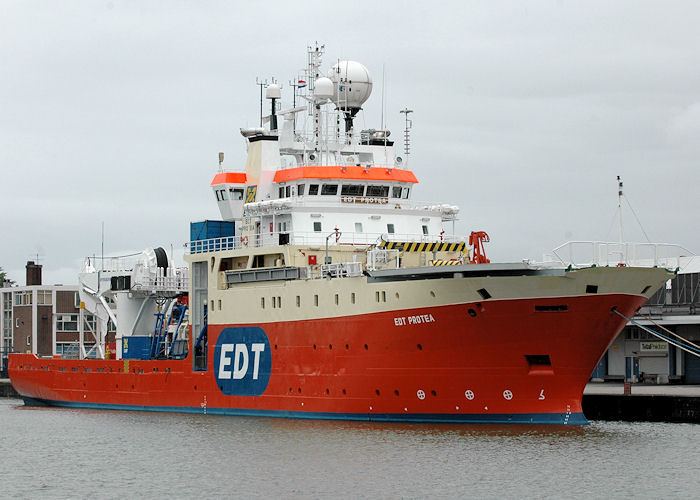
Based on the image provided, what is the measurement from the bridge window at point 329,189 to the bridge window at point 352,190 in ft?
0.71

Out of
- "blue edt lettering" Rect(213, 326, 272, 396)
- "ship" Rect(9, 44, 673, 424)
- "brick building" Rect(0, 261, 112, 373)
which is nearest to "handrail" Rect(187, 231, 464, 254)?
"ship" Rect(9, 44, 673, 424)

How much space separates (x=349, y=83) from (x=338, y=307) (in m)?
9.88

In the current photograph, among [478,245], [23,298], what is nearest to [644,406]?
[478,245]

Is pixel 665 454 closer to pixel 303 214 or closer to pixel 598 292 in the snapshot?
pixel 598 292

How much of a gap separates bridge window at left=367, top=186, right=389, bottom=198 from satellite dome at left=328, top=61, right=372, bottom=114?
3353 millimetres

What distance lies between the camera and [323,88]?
133 feet

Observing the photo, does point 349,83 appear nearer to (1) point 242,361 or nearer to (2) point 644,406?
(1) point 242,361

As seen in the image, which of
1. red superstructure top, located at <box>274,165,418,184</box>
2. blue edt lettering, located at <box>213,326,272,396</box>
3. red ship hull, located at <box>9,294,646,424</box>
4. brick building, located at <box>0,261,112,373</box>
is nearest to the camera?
red ship hull, located at <box>9,294,646,424</box>

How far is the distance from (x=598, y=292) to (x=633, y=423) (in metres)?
6.50

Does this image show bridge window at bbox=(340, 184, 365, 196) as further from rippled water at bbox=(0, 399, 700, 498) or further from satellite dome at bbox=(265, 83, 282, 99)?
rippled water at bbox=(0, 399, 700, 498)

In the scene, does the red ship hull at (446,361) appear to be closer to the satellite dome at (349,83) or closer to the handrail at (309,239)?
the handrail at (309,239)

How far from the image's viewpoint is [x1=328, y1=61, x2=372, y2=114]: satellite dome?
41.2 meters

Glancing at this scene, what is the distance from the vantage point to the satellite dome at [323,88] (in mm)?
40500

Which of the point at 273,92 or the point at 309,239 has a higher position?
the point at 273,92
